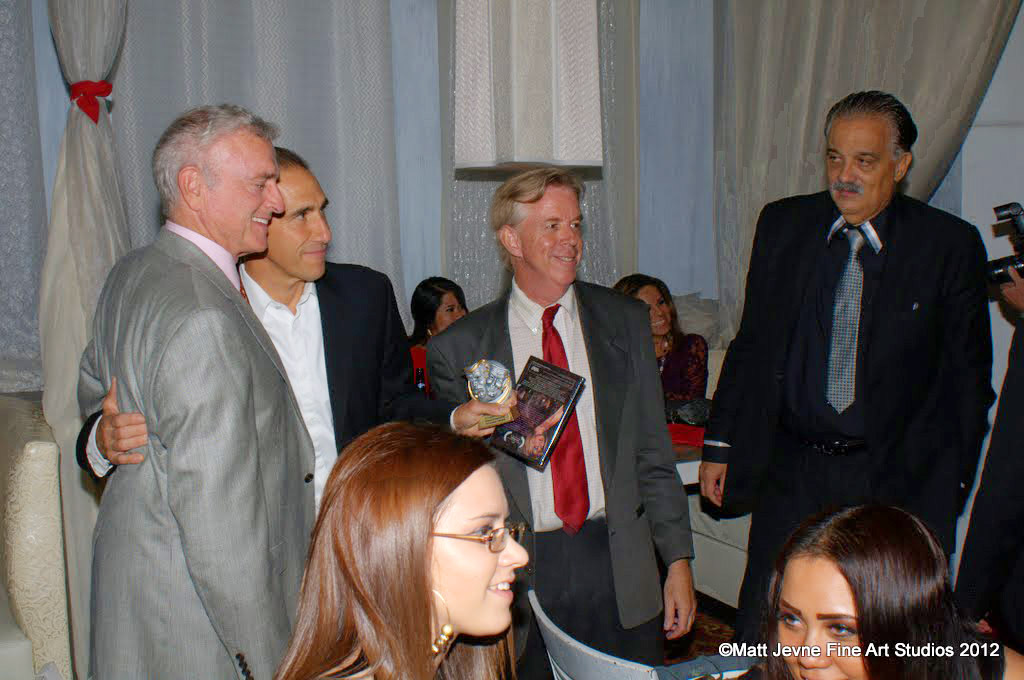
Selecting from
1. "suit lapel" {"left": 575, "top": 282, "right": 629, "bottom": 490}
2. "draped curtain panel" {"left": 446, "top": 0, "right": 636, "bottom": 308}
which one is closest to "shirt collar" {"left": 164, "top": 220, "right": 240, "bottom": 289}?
"suit lapel" {"left": 575, "top": 282, "right": 629, "bottom": 490}

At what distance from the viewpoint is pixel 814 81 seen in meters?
5.14

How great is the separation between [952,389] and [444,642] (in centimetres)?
208

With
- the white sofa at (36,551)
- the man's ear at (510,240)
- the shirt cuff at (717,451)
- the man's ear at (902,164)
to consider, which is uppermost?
the man's ear at (902,164)

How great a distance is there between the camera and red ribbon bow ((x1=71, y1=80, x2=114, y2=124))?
141 inches

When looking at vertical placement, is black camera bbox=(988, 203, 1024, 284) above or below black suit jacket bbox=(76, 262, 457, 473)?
above

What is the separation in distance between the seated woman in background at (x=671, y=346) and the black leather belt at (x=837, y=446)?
2.04 m

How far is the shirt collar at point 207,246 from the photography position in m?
1.97

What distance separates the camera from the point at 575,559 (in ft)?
8.11

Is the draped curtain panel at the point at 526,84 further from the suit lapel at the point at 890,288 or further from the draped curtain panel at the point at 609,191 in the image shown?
the suit lapel at the point at 890,288

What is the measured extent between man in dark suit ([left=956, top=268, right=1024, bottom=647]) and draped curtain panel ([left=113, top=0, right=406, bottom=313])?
3420mm

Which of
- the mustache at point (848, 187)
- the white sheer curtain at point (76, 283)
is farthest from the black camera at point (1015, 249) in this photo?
the white sheer curtain at point (76, 283)

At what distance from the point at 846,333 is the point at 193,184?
2005mm

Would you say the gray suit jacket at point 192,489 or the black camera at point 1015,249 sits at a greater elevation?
the black camera at point 1015,249

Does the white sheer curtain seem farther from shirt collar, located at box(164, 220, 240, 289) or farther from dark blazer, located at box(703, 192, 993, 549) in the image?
dark blazer, located at box(703, 192, 993, 549)
